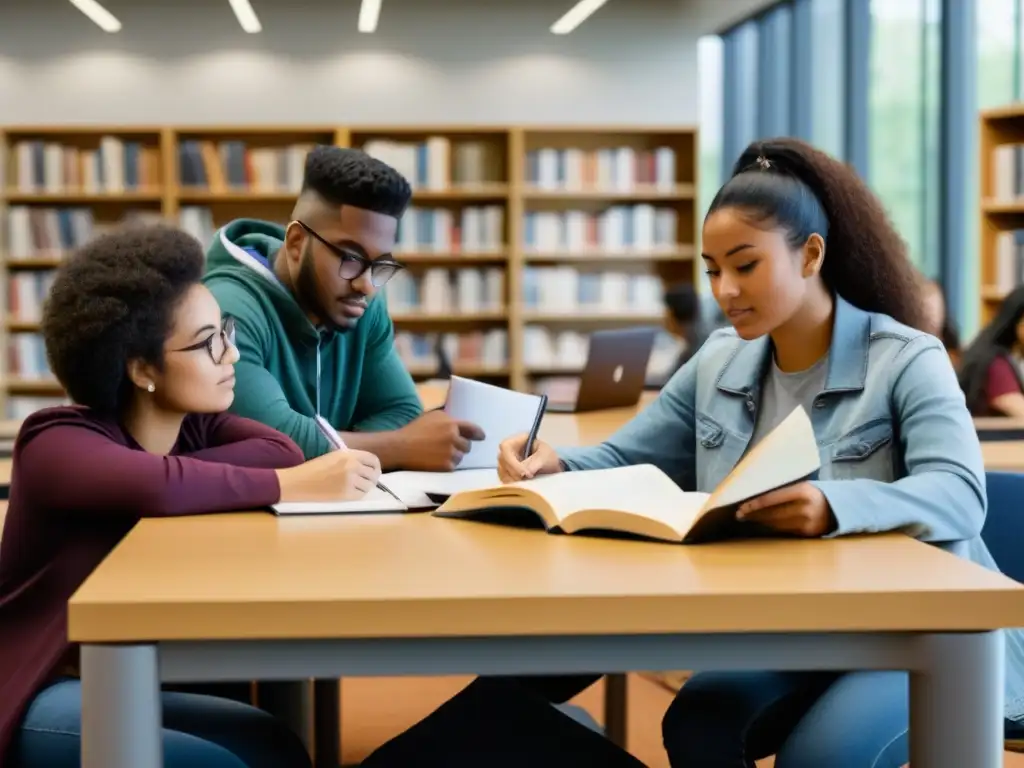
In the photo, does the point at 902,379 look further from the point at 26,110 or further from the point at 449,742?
the point at 26,110

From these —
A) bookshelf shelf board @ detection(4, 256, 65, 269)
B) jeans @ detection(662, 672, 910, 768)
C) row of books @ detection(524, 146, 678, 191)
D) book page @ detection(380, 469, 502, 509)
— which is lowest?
jeans @ detection(662, 672, 910, 768)

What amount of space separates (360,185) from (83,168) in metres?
5.08

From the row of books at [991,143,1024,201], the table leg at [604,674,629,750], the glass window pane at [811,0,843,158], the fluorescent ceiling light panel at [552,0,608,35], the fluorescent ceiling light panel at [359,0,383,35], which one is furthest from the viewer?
the fluorescent ceiling light panel at [359,0,383,35]

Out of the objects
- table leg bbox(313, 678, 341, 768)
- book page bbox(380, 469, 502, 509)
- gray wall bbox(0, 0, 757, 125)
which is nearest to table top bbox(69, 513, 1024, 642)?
book page bbox(380, 469, 502, 509)

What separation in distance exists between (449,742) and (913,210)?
16.9ft

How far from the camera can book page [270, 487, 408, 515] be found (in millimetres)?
1490

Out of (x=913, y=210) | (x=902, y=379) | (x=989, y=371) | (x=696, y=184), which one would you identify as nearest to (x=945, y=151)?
(x=913, y=210)

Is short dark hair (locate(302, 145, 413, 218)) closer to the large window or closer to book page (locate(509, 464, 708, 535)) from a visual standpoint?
book page (locate(509, 464, 708, 535))

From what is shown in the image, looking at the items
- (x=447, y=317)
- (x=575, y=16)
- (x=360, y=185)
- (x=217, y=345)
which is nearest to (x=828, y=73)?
(x=575, y=16)

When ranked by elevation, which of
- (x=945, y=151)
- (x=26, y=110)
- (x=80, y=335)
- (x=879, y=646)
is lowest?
(x=879, y=646)

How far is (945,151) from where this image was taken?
5.77 m

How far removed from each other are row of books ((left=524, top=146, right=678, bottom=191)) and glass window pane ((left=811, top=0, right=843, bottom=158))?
839 millimetres

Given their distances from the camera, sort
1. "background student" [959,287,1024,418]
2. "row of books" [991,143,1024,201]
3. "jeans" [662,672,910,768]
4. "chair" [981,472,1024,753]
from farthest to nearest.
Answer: "row of books" [991,143,1024,201]
"background student" [959,287,1024,418]
"chair" [981,472,1024,753]
"jeans" [662,672,910,768]

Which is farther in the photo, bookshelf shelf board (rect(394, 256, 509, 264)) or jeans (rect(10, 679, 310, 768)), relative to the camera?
bookshelf shelf board (rect(394, 256, 509, 264))
